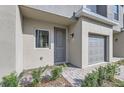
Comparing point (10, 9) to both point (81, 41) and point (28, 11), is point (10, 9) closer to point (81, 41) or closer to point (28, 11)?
point (28, 11)

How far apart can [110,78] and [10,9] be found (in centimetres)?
498

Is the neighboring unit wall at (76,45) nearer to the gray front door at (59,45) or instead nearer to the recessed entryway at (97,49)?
the gray front door at (59,45)

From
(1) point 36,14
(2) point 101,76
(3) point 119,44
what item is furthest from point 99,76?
(3) point 119,44

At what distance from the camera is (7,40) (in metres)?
4.42

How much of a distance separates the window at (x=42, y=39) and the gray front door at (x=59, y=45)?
75 centimetres

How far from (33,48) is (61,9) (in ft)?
9.41

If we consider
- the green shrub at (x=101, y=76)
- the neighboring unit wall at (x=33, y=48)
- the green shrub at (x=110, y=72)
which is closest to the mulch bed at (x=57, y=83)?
the green shrub at (x=101, y=76)

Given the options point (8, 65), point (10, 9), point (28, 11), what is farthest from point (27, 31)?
point (8, 65)

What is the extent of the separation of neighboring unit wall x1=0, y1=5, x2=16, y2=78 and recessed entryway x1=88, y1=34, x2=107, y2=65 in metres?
5.47

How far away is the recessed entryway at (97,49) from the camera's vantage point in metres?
8.52

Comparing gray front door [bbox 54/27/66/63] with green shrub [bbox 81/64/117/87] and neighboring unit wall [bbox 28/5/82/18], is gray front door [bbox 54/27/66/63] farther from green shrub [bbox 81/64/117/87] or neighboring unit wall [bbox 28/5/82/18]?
green shrub [bbox 81/64/117/87]

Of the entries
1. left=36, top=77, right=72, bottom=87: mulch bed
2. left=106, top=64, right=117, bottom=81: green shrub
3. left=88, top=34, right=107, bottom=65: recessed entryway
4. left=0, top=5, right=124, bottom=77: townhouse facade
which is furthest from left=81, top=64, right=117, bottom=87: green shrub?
left=88, top=34, right=107, bottom=65: recessed entryway

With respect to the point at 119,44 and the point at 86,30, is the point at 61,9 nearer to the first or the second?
the point at 86,30
